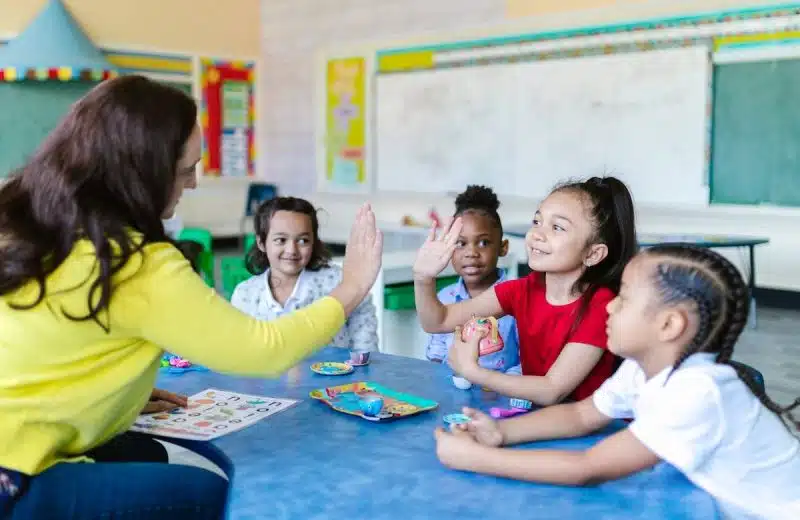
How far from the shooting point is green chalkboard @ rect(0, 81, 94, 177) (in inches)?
311

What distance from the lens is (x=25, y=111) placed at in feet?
26.2

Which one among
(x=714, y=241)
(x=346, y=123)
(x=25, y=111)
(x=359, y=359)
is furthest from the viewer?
(x=346, y=123)

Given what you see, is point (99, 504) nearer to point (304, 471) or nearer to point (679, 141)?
point (304, 471)

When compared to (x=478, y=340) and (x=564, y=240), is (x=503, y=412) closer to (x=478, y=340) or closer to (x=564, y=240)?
(x=478, y=340)

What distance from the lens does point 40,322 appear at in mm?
1177

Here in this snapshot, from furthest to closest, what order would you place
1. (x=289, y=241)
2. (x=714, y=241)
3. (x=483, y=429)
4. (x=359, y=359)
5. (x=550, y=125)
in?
(x=550, y=125)
(x=714, y=241)
(x=289, y=241)
(x=359, y=359)
(x=483, y=429)

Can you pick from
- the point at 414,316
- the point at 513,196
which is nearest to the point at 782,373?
the point at 414,316

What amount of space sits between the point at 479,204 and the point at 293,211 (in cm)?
60

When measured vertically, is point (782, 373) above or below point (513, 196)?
below

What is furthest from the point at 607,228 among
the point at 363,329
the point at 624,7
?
the point at 624,7

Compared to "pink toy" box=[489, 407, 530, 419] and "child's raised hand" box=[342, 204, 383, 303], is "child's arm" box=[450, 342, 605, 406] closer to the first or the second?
"pink toy" box=[489, 407, 530, 419]

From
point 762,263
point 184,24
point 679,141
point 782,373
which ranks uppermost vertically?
point 184,24

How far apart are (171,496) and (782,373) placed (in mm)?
3739

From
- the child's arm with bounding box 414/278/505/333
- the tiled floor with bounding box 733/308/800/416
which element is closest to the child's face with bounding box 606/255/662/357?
the child's arm with bounding box 414/278/505/333
